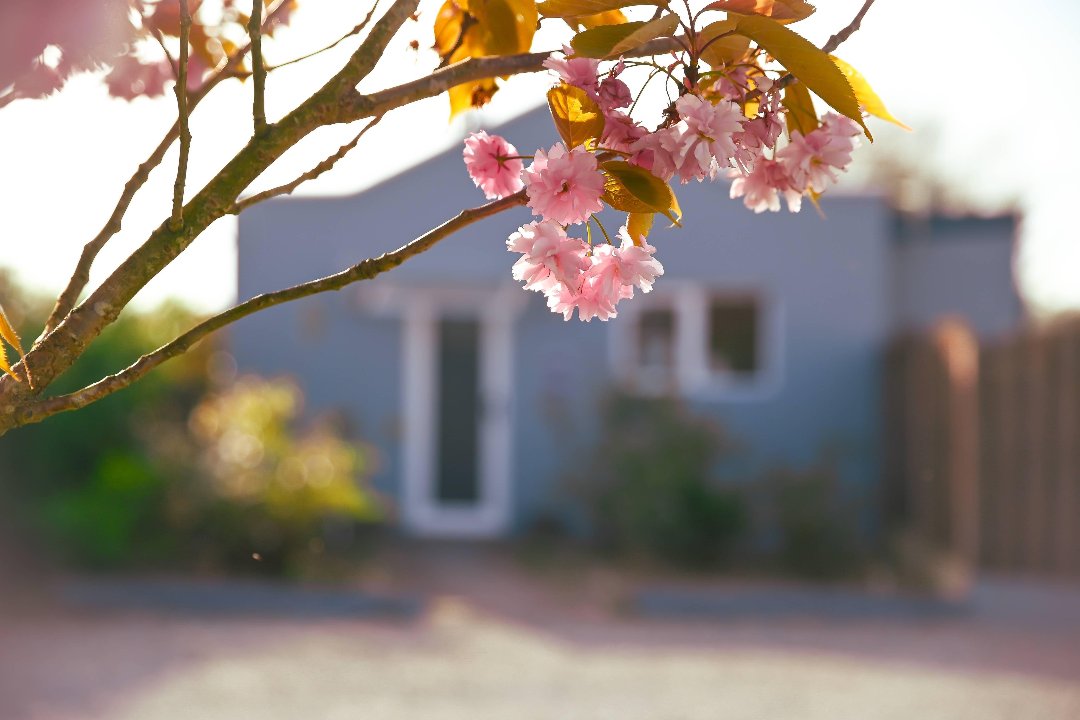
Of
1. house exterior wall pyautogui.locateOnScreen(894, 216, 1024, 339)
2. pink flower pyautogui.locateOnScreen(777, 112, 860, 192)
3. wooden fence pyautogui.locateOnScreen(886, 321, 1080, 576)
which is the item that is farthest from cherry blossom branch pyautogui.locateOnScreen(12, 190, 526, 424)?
house exterior wall pyautogui.locateOnScreen(894, 216, 1024, 339)

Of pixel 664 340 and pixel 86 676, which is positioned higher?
pixel 664 340

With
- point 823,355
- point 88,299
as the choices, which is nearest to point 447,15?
point 88,299

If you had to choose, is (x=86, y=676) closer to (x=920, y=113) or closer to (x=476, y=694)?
(x=476, y=694)

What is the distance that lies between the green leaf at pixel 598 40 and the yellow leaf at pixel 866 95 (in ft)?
0.78

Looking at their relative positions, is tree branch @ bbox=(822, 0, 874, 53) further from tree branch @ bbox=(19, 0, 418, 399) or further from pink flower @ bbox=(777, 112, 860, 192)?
tree branch @ bbox=(19, 0, 418, 399)

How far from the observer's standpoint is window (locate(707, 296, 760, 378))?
11273 mm

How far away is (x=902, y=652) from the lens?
670cm

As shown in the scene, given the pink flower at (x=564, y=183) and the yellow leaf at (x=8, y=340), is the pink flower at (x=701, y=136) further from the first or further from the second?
the yellow leaf at (x=8, y=340)

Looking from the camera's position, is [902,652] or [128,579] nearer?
[902,652]

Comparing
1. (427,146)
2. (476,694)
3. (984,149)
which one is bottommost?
(476,694)

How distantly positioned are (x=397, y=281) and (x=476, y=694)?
571 centimetres

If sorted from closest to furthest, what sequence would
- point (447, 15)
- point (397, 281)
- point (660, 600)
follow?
point (447, 15), point (660, 600), point (397, 281)

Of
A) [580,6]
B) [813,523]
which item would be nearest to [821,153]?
[580,6]

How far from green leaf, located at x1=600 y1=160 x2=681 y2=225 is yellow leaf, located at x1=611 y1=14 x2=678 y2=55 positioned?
110 mm
